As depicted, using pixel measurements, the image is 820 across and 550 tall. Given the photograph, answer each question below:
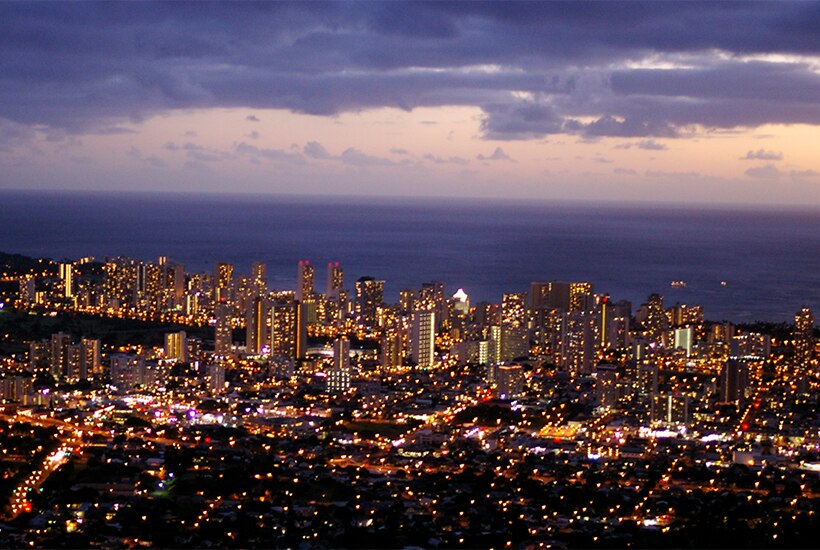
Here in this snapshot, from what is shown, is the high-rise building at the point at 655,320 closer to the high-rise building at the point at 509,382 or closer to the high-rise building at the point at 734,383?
the high-rise building at the point at 734,383

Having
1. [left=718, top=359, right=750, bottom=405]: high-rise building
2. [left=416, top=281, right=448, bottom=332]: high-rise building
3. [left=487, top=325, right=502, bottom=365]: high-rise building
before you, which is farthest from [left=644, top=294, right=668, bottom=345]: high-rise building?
[left=718, top=359, right=750, bottom=405]: high-rise building

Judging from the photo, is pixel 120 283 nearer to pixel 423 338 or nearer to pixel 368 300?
pixel 368 300

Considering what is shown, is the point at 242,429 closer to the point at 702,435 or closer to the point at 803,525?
the point at 702,435

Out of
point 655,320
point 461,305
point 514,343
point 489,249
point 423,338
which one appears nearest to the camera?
point 423,338

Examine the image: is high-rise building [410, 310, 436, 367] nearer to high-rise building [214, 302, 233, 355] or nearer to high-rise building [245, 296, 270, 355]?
high-rise building [245, 296, 270, 355]

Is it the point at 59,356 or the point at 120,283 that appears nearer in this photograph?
the point at 59,356

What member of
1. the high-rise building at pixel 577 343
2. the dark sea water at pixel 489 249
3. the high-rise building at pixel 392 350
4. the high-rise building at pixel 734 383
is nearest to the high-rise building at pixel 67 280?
the dark sea water at pixel 489 249

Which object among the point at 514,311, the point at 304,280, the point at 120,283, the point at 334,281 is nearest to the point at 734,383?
the point at 514,311

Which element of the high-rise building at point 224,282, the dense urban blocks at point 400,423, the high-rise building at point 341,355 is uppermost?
the high-rise building at point 224,282
